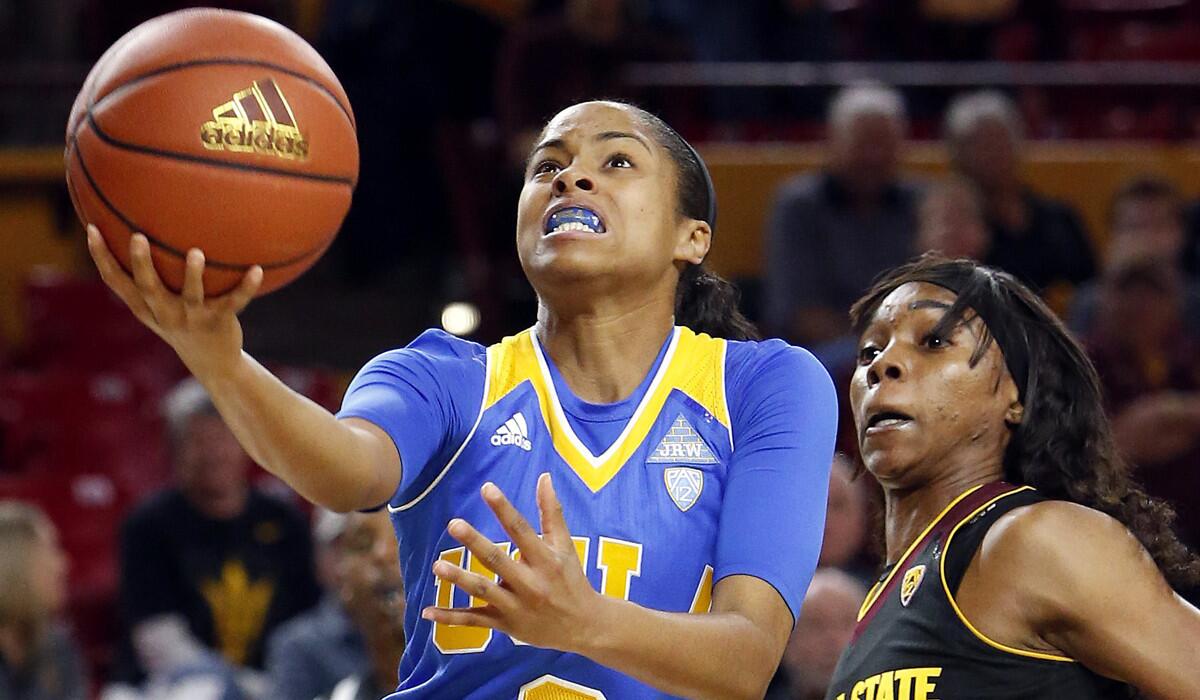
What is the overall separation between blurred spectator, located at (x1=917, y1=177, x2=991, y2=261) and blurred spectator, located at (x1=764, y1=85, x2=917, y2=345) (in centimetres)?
44

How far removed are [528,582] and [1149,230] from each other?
5.48 m

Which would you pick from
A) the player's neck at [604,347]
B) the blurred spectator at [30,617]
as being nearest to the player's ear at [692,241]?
the player's neck at [604,347]

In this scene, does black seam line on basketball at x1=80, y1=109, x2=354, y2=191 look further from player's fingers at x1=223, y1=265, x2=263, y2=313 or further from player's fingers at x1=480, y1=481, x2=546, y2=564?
player's fingers at x1=480, y1=481, x2=546, y2=564

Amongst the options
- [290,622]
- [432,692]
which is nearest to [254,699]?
[290,622]

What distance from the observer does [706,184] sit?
297 cm

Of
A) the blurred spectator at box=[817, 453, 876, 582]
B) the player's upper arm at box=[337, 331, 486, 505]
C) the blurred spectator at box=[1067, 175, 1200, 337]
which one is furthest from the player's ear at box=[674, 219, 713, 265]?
the blurred spectator at box=[1067, 175, 1200, 337]

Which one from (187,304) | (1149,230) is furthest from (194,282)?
(1149,230)

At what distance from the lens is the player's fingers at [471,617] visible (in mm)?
2160

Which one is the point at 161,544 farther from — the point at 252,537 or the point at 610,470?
the point at 610,470

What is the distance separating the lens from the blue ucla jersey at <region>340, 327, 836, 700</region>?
8.34 feet

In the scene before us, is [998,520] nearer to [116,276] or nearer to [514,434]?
[514,434]

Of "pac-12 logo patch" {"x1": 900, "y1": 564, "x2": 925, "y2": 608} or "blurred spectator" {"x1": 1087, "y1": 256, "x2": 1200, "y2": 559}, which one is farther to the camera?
"blurred spectator" {"x1": 1087, "y1": 256, "x2": 1200, "y2": 559}

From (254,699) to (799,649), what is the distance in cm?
176

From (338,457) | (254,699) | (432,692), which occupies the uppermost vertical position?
(338,457)
